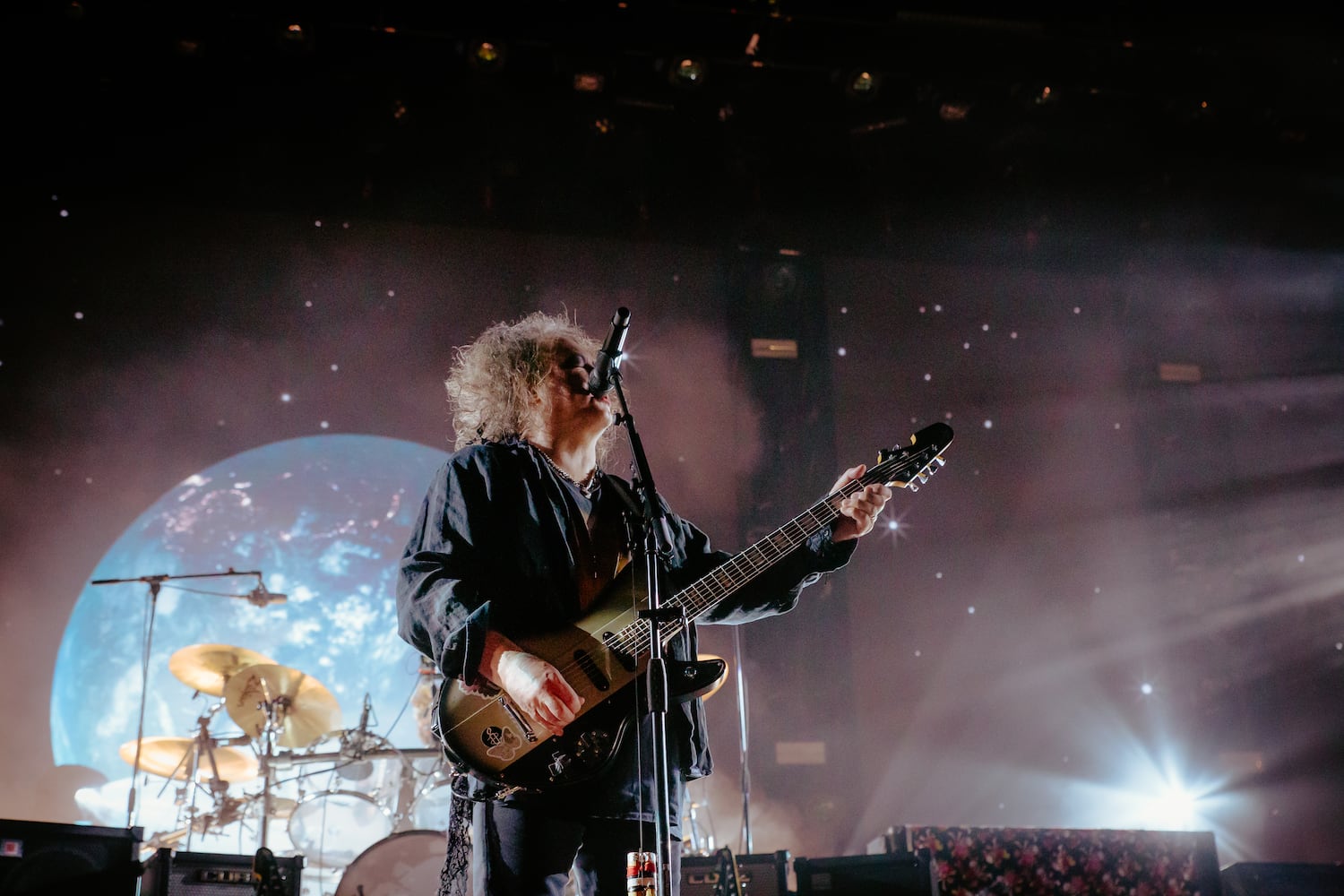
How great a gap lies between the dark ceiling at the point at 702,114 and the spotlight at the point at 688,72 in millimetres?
32

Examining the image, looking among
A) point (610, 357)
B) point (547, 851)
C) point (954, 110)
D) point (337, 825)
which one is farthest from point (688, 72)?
point (547, 851)

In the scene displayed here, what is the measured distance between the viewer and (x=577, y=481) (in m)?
2.94

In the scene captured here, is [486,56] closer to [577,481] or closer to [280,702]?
[280,702]

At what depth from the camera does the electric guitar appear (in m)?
2.28

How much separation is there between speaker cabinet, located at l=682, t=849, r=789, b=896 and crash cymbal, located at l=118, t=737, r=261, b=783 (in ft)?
9.87

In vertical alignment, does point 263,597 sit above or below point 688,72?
below

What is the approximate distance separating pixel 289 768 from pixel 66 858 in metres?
2.88

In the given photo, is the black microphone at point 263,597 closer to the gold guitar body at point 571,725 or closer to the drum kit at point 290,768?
the drum kit at point 290,768

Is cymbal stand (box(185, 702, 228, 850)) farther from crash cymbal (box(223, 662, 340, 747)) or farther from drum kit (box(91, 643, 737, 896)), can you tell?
crash cymbal (box(223, 662, 340, 747))

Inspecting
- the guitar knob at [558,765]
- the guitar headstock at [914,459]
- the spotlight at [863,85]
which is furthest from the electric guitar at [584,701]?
the spotlight at [863,85]

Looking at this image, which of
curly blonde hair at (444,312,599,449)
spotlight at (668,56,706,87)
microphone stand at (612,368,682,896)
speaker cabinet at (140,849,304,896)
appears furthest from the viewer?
spotlight at (668,56,706,87)

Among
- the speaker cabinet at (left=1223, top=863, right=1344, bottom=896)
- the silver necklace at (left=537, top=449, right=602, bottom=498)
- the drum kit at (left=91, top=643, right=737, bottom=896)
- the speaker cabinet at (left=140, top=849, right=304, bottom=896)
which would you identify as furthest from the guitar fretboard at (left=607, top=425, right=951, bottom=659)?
the drum kit at (left=91, top=643, right=737, bottom=896)

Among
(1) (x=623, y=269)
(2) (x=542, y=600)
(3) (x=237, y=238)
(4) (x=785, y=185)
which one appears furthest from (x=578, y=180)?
(2) (x=542, y=600)

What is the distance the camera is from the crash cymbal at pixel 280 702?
18.6ft
